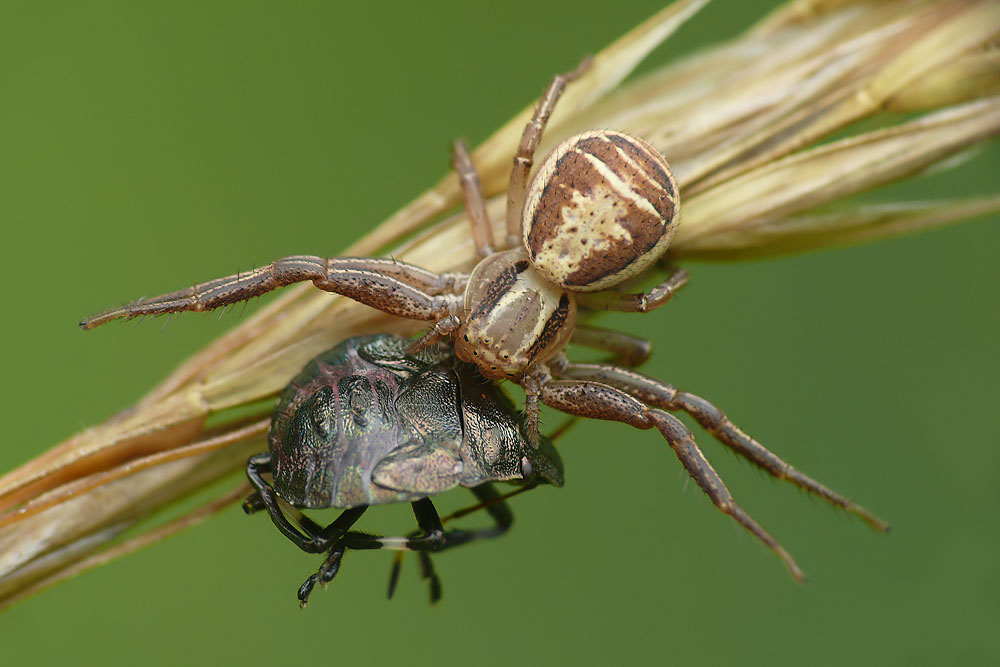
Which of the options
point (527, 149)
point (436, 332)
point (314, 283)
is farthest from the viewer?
point (527, 149)

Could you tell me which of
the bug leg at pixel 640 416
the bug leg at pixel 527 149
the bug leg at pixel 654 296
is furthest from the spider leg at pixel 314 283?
the bug leg at pixel 654 296

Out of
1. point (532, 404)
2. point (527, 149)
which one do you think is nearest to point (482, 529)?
point (532, 404)

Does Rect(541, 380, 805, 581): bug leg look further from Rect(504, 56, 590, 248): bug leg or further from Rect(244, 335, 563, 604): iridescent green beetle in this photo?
Rect(504, 56, 590, 248): bug leg

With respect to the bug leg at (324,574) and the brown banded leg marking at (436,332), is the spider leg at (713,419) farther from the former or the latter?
the bug leg at (324,574)

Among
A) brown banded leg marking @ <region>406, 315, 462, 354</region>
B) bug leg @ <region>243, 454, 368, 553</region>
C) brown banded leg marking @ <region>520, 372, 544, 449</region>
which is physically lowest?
brown banded leg marking @ <region>520, 372, 544, 449</region>

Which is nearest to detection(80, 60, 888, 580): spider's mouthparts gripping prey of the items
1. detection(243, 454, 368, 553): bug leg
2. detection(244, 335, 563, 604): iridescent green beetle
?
detection(244, 335, 563, 604): iridescent green beetle

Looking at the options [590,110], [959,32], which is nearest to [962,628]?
[959,32]

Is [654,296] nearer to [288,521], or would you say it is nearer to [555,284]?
[555,284]

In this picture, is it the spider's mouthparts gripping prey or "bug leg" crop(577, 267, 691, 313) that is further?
"bug leg" crop(577, 267, 691, 313)

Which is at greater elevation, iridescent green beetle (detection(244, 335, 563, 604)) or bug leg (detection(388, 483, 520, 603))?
iridescent green beetle (detection(244, 335, 563, 604))
